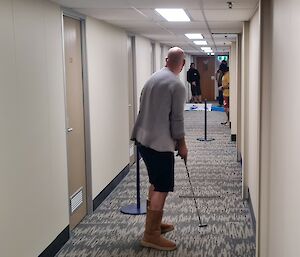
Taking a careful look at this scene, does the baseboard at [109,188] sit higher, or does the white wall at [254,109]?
the white wall at [254,109]

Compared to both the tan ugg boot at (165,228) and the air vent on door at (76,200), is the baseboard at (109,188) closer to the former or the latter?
the air vent on door at (76,200)

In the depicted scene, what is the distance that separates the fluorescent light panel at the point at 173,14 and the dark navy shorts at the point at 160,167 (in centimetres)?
137

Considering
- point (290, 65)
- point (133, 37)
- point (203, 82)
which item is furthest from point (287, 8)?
point (203, 82)

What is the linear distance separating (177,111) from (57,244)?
1397 millimetres

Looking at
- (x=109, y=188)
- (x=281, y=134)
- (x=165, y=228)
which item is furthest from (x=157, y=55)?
(x=281, y=134)

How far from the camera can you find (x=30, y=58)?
122 inches

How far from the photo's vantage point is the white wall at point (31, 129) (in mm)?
2744

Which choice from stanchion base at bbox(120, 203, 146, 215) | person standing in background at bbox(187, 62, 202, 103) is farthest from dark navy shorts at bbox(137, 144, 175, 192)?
person standing in background at bbox(187, 62, 202, 103)

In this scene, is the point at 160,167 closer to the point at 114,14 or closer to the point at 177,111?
the point at 177,111

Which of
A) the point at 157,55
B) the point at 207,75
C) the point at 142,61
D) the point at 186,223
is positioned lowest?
the point at 186,223

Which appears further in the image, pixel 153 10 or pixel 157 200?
pixel 153 10

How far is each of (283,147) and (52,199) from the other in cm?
200

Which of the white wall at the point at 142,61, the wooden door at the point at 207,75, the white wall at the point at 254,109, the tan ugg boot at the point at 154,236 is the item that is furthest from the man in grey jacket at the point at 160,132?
the wooden door at the point at 207,75

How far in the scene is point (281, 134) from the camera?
2.19 meters
